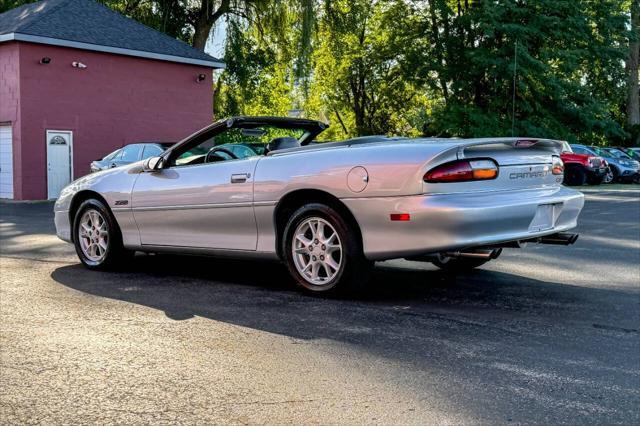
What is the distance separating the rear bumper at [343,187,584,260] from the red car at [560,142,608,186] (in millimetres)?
24632

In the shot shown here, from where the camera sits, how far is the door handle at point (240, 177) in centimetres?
649

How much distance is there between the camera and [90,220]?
782cm

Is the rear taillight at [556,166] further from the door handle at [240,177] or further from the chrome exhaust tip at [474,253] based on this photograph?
the door handle at [240,177]

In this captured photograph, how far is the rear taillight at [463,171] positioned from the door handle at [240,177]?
1.62 metres

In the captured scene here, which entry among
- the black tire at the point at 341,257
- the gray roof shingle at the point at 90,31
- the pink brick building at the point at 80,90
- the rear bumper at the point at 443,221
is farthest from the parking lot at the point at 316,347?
the gray roof shingle at the point at 90,31

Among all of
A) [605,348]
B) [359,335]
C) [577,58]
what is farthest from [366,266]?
[577,58]

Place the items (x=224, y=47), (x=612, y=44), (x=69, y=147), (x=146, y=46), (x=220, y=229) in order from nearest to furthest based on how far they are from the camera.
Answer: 1. (x=220, y=229)
2. (x=69, y=147)
3. (x=146, y=46)
4. (x=224, y=47)
5. (x=612, y=44)

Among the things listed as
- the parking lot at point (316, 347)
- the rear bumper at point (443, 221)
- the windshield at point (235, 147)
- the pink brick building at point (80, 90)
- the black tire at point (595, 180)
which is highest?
the pink brick building at point (80, 90)

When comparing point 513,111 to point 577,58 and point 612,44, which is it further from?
point 612,44

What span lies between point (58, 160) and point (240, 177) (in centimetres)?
1853

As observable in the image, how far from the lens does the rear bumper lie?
18.2ft

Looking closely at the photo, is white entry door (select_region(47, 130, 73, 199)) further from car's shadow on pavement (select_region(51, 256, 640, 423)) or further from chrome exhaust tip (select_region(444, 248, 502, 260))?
chrome exhaust tip (select_region(444, 248, 502, 260))

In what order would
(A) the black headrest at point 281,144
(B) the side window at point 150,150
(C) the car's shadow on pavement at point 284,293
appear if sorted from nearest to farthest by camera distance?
(C) the car's shadow on pavement at point 284,293, (A) the black headrest at point 281,144, (B) the side window at point 150,150

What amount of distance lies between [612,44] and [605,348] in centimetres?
3475
